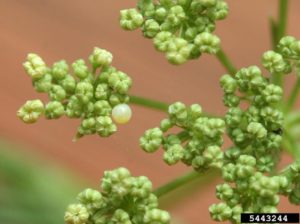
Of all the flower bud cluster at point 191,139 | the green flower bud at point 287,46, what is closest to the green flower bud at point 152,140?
the flower bud cluster at point 191,139

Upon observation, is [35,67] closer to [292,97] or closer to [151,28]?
[151,28]

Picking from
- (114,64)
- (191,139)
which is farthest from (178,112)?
(114,64)

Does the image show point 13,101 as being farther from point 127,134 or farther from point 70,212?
point 70,212

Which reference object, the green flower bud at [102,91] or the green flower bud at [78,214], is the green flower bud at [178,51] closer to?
the green flower bud at [102,91]

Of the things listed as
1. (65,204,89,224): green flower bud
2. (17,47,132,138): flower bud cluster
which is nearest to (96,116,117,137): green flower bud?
(17,47,132,138): flower bud cluster

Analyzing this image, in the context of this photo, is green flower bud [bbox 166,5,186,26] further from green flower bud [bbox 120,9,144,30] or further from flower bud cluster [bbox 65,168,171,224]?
flower bud cluster [bbox 65,168,171,224]

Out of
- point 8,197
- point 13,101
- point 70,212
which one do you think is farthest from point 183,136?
point 13,101
